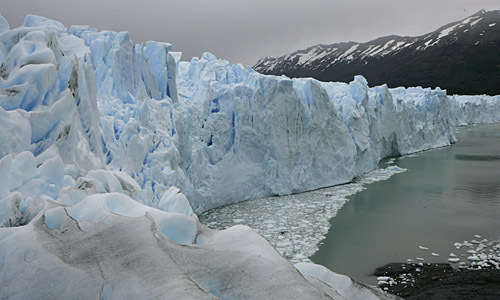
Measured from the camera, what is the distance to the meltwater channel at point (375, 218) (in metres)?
6.48

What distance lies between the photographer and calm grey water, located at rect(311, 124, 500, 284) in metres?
6.41

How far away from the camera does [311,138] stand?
38.5ft

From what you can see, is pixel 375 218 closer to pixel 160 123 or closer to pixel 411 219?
pixel 411 219

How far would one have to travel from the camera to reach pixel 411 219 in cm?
856

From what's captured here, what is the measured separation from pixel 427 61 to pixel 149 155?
7384 cm

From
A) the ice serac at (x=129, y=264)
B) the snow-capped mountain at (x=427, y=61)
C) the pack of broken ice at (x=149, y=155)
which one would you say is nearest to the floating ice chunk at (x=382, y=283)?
the pack of broken ice at (x=149, y=155)

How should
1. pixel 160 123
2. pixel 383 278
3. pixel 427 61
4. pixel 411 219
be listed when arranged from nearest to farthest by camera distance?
1. pixel 383 278
2. pixel 160 123
3. pixel 411 219
4. pixel 427 61

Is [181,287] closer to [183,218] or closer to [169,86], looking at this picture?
[183,218]

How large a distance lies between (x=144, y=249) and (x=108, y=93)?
20.2 feet

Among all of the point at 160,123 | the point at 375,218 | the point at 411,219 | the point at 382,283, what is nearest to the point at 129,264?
the point at 382,283

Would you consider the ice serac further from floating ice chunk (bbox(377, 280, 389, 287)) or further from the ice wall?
floating ice chunk (bbox(377, 280, 389, 287))

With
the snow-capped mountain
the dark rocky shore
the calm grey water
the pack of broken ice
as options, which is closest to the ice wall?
the pack of broken ice

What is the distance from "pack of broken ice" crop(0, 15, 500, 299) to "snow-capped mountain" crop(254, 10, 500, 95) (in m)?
53.4

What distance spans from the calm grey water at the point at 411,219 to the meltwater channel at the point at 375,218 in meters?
0.02
